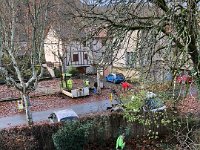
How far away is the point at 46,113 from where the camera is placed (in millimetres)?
22750

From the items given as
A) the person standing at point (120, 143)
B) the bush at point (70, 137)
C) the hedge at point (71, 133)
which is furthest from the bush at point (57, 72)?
the person standing at point (120, 143)

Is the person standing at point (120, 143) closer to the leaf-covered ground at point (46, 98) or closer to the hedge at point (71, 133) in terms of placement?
the hedge at point (71, 133)

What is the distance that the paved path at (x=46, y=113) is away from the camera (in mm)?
21125

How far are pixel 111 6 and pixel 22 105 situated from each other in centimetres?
1510

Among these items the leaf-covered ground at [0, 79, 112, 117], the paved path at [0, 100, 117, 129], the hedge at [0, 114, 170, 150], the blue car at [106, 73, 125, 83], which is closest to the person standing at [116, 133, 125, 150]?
the hedge at [0, 114, 170, 150]

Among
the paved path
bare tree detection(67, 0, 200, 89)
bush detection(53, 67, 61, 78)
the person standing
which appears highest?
bare tree detection(67, 0, 200, 89)

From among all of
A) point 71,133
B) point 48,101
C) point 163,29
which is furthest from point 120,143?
point 48,101

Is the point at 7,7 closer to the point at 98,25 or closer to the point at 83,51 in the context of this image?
the point at 98,25

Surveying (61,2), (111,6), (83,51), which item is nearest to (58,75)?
(83,51)

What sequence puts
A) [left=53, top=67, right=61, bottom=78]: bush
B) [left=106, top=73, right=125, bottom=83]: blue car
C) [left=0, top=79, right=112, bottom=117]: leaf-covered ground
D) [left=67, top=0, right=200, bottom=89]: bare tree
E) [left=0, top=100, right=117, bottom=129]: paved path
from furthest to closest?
[left=53, top=67, right=61, bottom=78]: bush, [left=106, top=73, right=125, bottom=83]: blue car, [left=0, top=79, right=112, bottom=117]: leaf-covered ground, [left=0, top=100, right=117, bottom=129]: paved path, [left=67, top=0, right=200, bottom=89]: bare tree

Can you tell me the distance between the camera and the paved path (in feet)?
69.3

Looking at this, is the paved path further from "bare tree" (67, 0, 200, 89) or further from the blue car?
"bare tree" (67, 0, 200, 89)

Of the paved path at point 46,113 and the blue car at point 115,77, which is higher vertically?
the blue car at point 115,77

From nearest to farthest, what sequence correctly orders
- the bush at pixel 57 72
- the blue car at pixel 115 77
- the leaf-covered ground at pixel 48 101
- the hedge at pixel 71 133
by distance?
the hedge at pixel 71 133, the leaf-covered ground at pixel 48 101, the blue car at pixel 115 77, the bush at pixel 57 72
